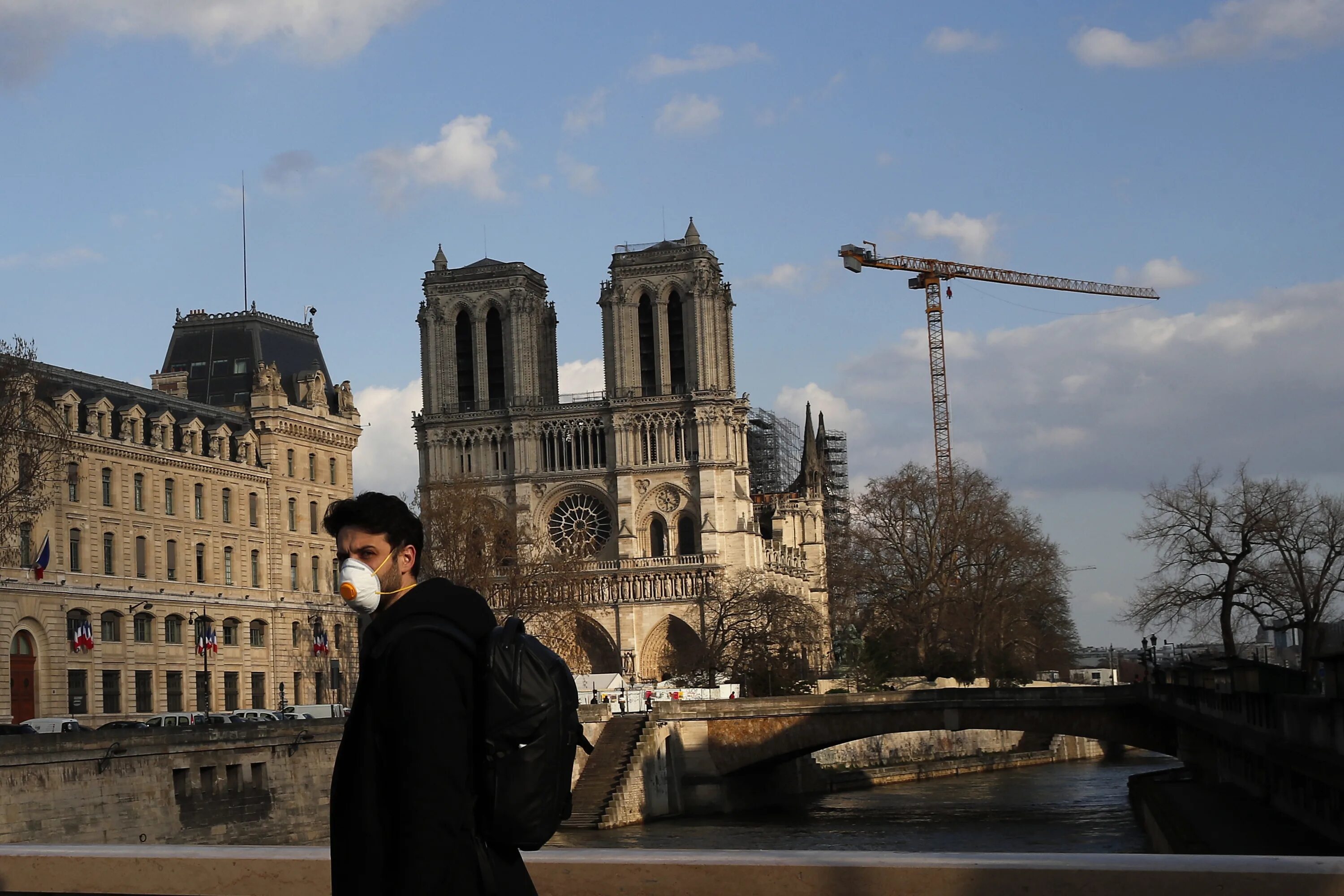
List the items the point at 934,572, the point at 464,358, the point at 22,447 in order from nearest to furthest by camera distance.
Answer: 1. the point at 22,447
2. the point at 934,572
3. the point at 464,358

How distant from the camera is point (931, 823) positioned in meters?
53.4

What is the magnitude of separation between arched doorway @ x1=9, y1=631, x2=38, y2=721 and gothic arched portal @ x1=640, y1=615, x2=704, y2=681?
154ft

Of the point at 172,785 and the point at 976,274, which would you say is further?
the point at 976,274

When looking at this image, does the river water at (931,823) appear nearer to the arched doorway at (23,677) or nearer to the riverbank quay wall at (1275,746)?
the riverbank quay wall at (1275,746)

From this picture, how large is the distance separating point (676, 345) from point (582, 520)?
37.4ft

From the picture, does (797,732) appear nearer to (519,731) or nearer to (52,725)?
(52,725)

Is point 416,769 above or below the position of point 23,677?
above

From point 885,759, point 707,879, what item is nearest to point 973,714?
point 885,759

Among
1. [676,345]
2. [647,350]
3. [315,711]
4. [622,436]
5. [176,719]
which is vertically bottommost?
[315,711]

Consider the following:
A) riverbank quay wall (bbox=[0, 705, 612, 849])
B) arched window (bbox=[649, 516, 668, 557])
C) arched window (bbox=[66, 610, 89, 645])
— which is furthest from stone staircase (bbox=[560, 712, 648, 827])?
arched window (bbox=[649, 516, 668, 557])

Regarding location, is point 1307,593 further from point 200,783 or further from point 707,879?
point 707,879

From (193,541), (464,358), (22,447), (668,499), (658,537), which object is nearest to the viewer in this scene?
(22,447)

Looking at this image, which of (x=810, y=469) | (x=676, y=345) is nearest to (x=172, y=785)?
(x=676, y=345)

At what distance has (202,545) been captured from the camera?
68.9 metres
